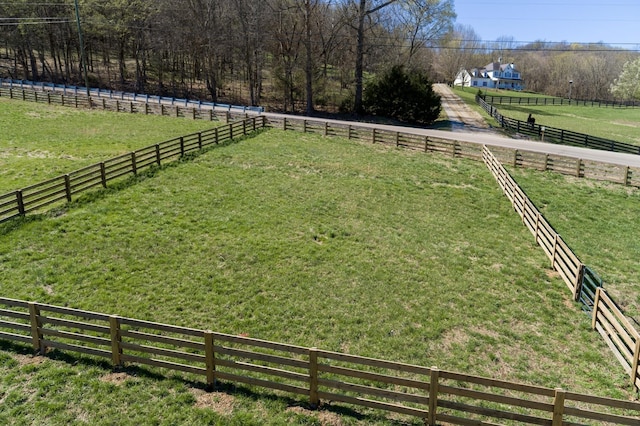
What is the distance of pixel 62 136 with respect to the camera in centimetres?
2542

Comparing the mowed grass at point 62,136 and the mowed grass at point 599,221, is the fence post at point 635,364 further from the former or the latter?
the mowed grass at point 62,136

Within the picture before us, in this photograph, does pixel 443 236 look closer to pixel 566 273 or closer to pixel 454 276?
pixel 454 276

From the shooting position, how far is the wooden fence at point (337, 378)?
6.50 m

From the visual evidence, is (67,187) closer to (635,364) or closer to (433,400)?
(433,400)

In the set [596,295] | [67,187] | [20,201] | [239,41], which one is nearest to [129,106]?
[239,41]

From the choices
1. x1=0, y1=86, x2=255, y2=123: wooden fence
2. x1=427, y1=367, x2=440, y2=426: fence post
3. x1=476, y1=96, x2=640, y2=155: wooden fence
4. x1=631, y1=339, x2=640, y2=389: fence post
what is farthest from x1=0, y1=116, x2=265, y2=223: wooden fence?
x1=476, y1=96, x2=640, y2=155: wooden fence

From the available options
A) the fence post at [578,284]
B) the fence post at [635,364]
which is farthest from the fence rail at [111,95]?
the fence post at [635,364]

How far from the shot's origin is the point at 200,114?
33.1 meters

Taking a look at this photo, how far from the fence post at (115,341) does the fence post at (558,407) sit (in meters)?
6.99

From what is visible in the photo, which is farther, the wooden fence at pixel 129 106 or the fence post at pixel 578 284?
the wooden fence at pixel 129 106

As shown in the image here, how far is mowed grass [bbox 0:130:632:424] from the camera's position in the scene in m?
8.16

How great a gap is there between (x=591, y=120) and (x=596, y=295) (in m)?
54.6

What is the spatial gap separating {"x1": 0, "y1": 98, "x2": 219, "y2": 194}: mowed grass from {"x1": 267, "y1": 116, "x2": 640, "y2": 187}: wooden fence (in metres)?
8.01

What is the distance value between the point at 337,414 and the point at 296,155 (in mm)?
17430
